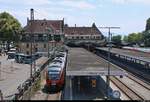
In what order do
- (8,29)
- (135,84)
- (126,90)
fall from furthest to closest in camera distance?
(8,29)
(135,84)
(126,90)

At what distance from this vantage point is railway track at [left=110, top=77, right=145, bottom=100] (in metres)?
41.0

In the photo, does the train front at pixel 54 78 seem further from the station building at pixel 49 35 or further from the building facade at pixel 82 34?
the building facade at pixel 82 34

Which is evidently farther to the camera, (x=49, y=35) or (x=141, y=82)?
(x=49, y=35)

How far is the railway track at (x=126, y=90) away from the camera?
1613 inches

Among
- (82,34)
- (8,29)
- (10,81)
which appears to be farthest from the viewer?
(82,34)

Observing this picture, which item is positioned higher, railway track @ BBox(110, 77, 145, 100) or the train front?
the train front

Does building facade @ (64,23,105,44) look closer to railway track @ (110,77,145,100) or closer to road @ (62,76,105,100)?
railway track @ (110,77,145,100)

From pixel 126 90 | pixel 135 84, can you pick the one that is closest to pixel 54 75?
pixel 126 90

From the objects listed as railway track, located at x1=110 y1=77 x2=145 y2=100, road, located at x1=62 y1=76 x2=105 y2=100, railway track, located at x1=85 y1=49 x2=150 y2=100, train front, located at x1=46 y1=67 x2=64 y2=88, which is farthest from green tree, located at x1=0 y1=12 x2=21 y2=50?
train front, located at x1=46 y1=67 x2=64 y2=88

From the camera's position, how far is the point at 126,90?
46.3m

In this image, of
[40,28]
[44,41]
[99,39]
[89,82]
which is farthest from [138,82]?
[99,39]

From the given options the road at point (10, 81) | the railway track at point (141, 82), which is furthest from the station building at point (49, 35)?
the railway track at point (141, 82)

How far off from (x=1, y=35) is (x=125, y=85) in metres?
77.6

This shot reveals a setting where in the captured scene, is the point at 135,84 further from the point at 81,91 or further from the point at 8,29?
the point at 8,29
